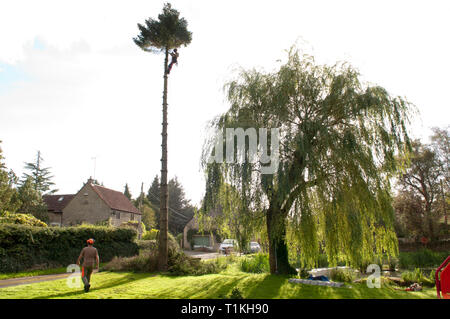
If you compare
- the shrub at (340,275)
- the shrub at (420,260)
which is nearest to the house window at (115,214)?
the shrub at (340,275)

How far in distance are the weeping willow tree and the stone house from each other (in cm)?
2358

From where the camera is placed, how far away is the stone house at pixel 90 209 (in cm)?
3316

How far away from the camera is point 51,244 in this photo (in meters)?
17.7

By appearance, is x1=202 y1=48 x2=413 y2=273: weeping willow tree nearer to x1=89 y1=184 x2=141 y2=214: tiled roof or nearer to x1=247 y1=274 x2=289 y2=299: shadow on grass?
x1=247 y1=274 x2=289 y2=299: shadow on grass

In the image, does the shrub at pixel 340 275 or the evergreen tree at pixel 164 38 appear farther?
the evergreen tree at pixel 164 38

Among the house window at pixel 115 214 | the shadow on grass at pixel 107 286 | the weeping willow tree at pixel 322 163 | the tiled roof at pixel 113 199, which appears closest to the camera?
the shadow on grass at pixel 107 286

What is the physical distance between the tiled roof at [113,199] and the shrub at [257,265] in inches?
840

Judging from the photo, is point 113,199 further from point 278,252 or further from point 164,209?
point 278,252

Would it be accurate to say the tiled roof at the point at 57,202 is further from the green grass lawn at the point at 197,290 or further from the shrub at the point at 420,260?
the shrub at the point at 420,260

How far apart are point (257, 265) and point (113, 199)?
2490 centimetres

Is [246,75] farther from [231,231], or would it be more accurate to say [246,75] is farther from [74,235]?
[74,235]

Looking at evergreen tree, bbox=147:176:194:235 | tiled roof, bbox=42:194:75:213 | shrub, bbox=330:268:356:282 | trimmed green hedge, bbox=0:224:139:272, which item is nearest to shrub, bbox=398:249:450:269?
shrub, bbox=330:268:356:282

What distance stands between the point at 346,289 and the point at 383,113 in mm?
6217
